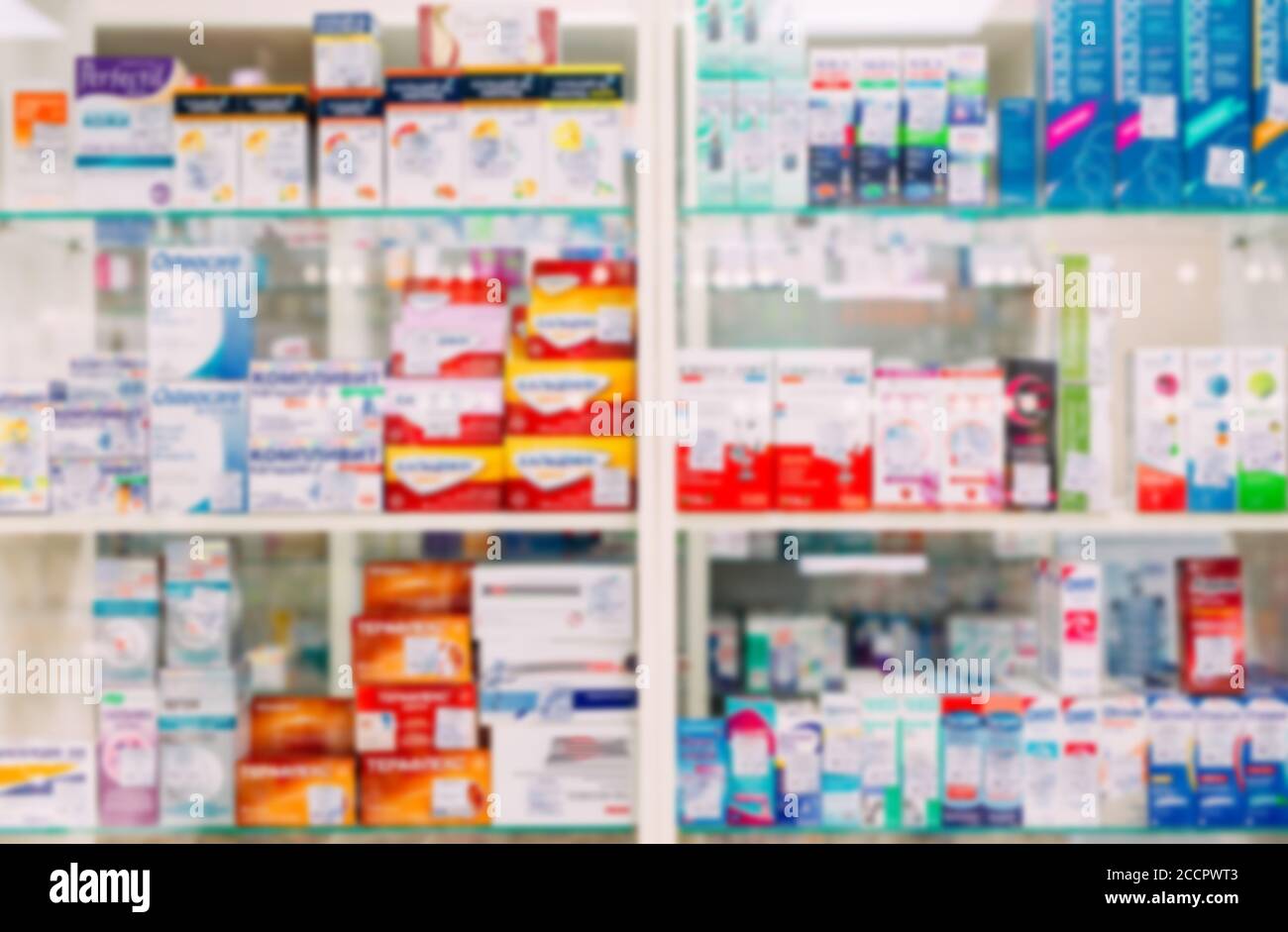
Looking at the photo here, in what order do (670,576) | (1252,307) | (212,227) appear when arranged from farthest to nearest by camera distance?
(1252,307) → (212,227) → (670,576)

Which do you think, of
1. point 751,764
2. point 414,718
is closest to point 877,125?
point 751,764

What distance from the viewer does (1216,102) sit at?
7.34 ft

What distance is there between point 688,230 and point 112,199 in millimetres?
1198

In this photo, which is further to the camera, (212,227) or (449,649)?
(212,227)

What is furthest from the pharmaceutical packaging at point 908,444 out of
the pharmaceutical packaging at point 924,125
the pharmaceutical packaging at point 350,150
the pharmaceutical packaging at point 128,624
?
the pharmaceutical packaging at point 128,624

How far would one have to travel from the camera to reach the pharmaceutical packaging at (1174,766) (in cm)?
225

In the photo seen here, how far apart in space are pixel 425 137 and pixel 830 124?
82cm

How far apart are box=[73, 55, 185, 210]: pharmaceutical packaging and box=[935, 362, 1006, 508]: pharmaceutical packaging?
1.65 m

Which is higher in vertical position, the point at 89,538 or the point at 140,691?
the point at 89,538

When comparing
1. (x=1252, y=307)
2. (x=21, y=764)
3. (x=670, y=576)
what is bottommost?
(x=21, y=764)

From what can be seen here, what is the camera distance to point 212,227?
7.86ft

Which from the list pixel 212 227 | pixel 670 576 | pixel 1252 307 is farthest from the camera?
pixel 1252 307
